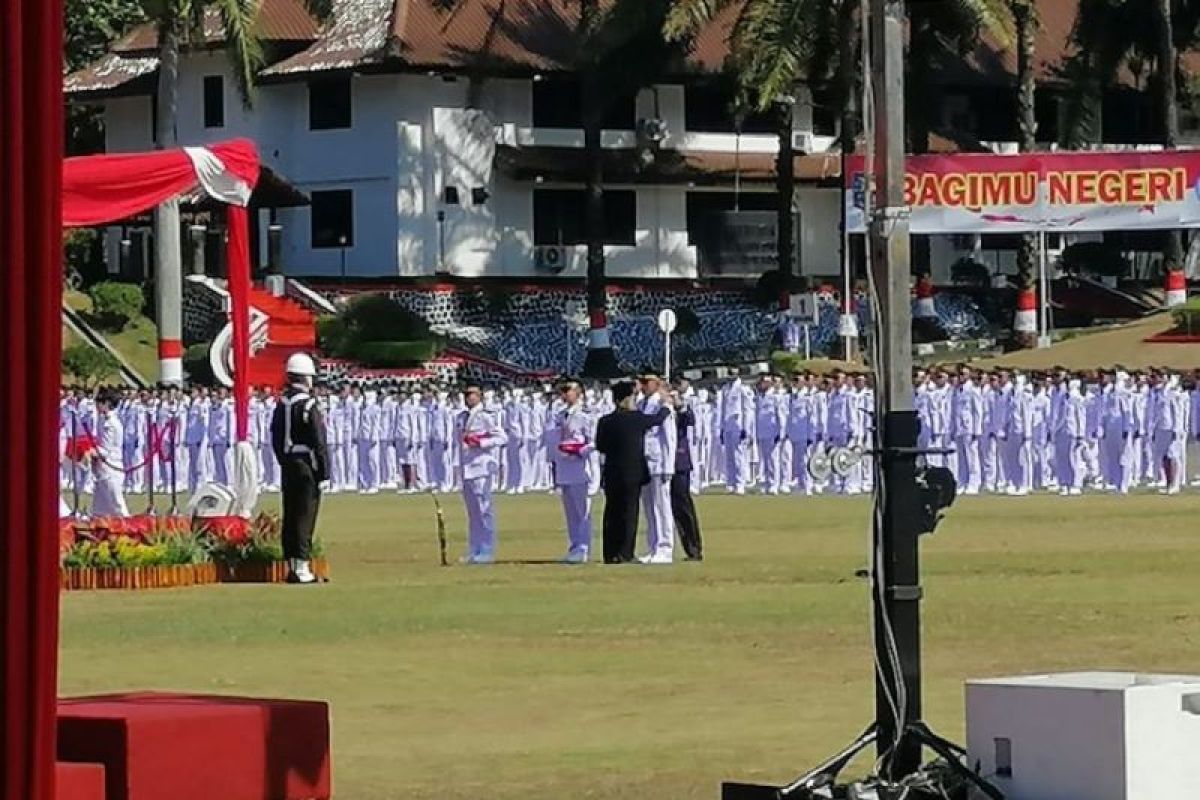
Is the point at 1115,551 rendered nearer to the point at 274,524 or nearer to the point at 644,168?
the point at 274,524

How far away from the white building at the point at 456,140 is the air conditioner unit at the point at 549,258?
6 centimetres

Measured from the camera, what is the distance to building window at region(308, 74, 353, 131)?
68.2 meters

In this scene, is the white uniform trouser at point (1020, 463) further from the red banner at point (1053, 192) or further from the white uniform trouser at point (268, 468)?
the white uniform trouser at point (268, 468)

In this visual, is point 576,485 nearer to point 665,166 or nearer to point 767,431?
point 767,431

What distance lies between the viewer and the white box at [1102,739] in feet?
30.2

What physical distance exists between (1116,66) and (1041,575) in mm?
49017

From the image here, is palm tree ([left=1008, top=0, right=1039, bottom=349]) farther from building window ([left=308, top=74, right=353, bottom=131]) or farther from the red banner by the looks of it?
the red banner

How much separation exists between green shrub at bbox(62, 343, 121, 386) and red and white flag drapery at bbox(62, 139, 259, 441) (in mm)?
30420

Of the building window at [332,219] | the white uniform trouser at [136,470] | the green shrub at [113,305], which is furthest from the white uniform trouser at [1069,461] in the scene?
the building window at [332,219]

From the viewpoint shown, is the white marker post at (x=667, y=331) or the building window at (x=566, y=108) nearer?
the white marker post at (x=667, y=331)

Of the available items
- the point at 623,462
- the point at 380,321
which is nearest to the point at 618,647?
the point at 623,462

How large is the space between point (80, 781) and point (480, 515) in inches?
704

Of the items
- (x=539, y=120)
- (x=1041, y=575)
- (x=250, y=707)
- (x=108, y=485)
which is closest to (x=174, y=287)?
(x=108, y=485)

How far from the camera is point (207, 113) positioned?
70812 mm
